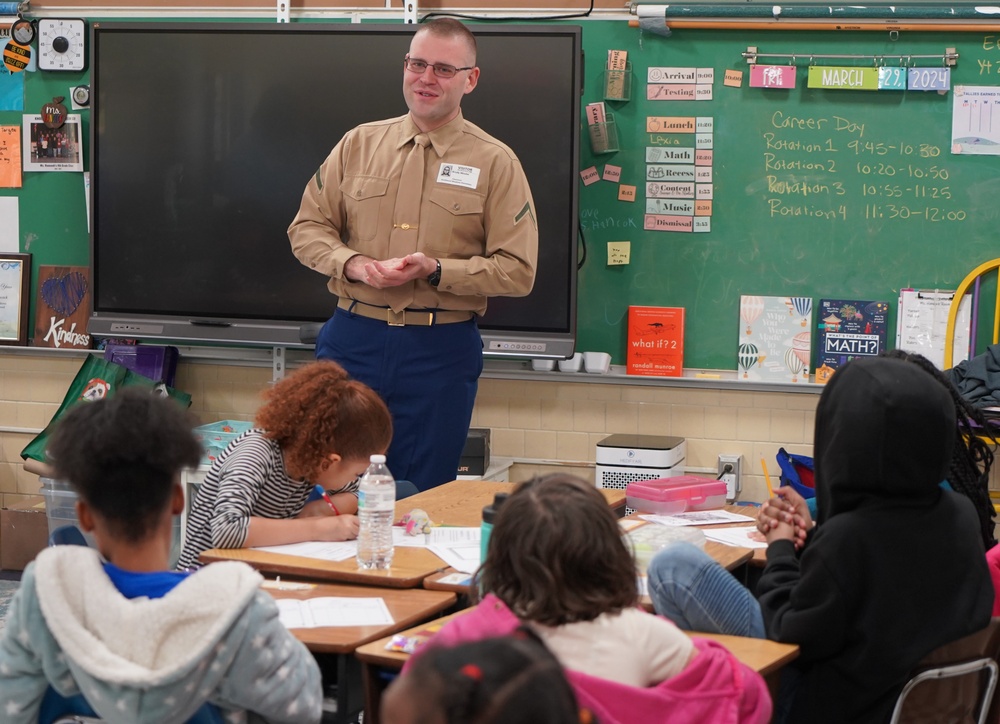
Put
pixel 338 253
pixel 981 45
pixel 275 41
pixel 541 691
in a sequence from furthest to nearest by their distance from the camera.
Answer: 1. pixel 275 41
2. pixel 981 45
3. pixel 338 253
4. pixel 541 691

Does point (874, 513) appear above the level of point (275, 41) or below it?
below

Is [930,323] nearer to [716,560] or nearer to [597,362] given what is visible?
[597,362]

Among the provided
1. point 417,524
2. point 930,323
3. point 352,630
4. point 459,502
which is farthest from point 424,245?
point 930,323

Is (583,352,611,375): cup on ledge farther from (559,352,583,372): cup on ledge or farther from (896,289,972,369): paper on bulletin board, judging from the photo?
(896,289,972,369): paper on bulletin board

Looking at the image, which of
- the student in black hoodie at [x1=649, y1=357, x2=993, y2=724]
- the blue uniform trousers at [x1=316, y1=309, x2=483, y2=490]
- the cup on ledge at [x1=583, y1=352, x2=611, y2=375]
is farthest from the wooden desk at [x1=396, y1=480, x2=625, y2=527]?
the cup on ledge at [x1=583, y1=352, x2=611, y2=375]

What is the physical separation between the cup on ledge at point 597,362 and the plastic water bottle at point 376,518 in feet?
7.92

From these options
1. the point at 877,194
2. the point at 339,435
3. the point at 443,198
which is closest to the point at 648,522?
the point at 339,435

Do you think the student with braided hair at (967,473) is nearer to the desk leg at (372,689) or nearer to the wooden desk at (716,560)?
the wooden desk at (716,560)

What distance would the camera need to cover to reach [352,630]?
202 centimetres

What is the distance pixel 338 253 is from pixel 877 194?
2.21 m

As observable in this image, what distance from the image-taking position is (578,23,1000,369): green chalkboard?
14.9ft

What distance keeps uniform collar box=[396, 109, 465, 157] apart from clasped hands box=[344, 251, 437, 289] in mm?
383

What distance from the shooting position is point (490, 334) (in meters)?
4.71

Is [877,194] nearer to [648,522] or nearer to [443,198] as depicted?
[443,198]
